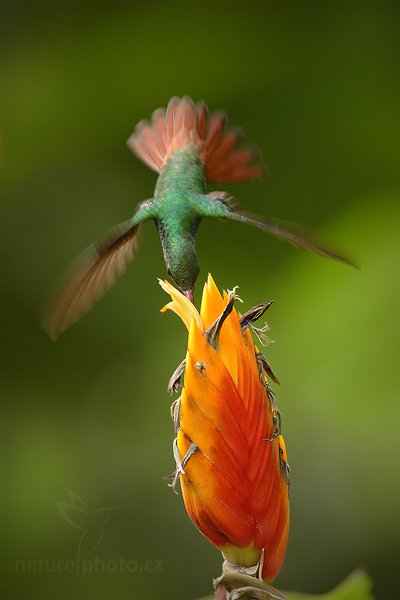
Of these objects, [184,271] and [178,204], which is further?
[178,204]

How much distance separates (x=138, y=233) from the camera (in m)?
0.96

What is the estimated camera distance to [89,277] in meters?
0.84

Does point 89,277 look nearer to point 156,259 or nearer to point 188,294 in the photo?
point 188,294

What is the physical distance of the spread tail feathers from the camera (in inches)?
35.8

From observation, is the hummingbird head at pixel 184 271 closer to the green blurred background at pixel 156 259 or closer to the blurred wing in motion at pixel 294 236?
the blurred wing in motion at pixel 294 236

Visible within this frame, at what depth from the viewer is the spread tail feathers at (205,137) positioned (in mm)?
910

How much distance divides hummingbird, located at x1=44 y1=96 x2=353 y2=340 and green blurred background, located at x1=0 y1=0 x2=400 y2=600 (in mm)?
794

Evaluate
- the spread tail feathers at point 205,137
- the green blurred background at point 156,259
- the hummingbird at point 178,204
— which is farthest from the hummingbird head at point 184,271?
the green blurred background at point 156,259

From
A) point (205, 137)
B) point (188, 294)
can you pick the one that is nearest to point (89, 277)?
point (188, 294)

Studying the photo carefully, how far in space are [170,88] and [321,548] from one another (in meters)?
1.08

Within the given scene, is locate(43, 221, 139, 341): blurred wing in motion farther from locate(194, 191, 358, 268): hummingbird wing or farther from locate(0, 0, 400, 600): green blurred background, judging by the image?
locate(0, 0, 400, 600): green blurred background

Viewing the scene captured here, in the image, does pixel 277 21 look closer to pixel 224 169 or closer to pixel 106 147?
pixel 106 147

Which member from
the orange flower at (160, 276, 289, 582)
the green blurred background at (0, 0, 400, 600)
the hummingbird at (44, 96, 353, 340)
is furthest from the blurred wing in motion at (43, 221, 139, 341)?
the green blurred background at (0, 0, 400, 600)

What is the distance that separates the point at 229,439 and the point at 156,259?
128 centimetres
